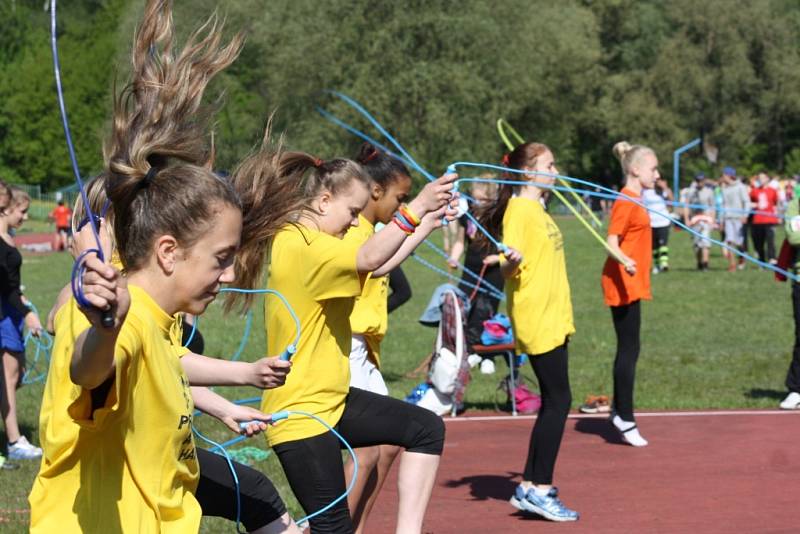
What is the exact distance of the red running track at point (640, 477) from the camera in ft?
22.9

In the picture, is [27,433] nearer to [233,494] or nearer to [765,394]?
[233,494]

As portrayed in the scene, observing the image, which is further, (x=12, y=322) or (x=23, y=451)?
(x=12, y=322)

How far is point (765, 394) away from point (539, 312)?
4.94m

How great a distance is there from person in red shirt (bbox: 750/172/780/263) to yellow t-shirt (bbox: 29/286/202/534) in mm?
20199

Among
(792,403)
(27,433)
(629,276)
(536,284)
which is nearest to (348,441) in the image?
(536,284)

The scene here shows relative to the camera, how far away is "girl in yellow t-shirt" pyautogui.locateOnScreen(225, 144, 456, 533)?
487 cm

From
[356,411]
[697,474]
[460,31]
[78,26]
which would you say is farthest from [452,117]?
[356,411]

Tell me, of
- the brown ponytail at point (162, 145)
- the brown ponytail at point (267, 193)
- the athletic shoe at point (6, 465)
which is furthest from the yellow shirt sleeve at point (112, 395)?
the athletic shoe at point (6, 465)

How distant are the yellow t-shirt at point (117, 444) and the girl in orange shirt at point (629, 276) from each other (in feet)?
19.1

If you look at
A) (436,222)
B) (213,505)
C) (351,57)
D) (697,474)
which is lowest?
(697,474)

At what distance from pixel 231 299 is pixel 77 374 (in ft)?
8.53

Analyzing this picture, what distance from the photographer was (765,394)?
11.2 metres

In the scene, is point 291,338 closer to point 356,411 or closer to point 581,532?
point 356,411

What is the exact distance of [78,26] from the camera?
68438 mm
